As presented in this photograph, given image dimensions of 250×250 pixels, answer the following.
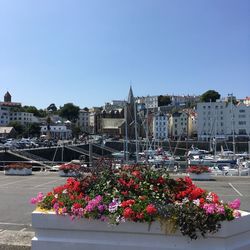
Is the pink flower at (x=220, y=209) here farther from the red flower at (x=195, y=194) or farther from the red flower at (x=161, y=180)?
the red flower at (x=161, y=180)

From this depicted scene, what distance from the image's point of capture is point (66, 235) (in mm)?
5867

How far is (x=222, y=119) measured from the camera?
159375 mm

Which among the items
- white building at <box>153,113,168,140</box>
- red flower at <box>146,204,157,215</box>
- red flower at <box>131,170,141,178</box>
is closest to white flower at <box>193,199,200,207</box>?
red flower at <box>146,204,157,215</box>

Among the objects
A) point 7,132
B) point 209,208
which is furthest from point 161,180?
point 7,132

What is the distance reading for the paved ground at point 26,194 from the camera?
11.0 metres

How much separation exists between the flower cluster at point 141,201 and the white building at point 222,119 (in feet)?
494

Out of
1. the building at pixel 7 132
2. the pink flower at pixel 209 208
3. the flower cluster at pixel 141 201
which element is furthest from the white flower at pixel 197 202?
the building at pixel 7 132

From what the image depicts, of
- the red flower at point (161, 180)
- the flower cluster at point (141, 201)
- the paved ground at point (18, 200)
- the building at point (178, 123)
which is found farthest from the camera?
the building at point (178, 123)

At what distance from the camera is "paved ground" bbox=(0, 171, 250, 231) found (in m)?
11.0

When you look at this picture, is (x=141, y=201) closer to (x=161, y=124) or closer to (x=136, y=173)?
(x=136, y=173)

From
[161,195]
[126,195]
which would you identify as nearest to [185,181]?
[161,195]

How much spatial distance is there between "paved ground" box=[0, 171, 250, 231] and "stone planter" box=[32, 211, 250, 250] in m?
4.05

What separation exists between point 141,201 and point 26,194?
39.7ft

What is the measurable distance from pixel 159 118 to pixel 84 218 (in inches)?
6849
